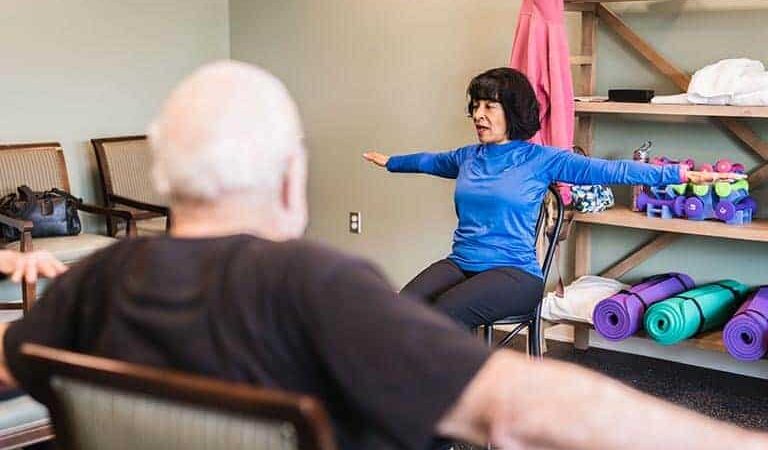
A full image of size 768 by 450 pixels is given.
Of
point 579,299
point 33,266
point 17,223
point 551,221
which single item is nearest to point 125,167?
point 17,223

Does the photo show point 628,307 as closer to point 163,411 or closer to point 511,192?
point 511,192

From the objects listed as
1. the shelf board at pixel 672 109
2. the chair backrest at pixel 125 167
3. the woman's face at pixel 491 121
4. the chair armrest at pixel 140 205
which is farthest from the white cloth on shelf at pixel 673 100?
the chair backrest at pixel 125 167

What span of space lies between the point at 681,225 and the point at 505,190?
2.92 ft

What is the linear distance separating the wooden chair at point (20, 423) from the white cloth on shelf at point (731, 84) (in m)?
2.54

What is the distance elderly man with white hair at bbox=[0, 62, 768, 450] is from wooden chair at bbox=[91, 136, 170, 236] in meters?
3.84

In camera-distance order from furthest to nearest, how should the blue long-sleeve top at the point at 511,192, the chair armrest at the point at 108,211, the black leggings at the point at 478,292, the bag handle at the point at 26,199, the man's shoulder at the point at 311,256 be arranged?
the chair armrest at the point at 108,211, the bag handle at the point at 26,199, the blue long-sleeve top at the point at 511,192, the black leggings at the point at 478,292, the man's shoulder at the point at 311,256

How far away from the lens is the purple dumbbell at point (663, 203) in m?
3.78

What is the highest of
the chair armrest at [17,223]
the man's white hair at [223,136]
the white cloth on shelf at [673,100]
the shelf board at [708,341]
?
the white cloth on shelf at [673,100]

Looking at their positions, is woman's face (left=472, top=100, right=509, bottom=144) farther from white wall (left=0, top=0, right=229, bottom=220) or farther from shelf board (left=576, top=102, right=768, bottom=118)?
white wall (left=0, top=0, right=229, bottom=220)

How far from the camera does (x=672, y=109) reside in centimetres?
365

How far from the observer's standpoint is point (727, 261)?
4035mm

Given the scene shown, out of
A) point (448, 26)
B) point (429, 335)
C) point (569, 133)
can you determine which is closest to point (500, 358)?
point (429, 335)

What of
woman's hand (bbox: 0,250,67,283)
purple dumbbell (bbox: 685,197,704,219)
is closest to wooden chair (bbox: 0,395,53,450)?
woman's hand (bbox: 0,250,67,283)

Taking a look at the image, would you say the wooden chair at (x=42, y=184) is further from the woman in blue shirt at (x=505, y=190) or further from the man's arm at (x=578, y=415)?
the man's arm at (x=578, y=415)
